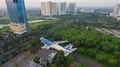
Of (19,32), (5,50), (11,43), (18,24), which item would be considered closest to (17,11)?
(18,24)

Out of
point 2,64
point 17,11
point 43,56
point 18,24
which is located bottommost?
point 2,64

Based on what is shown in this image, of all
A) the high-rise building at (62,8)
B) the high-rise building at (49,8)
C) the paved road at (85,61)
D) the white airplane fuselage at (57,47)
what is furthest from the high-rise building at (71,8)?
the paved road at (85,61)

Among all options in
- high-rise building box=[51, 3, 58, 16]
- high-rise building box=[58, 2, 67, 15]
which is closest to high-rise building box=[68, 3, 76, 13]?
high-rise building box=[58, 2, 67, 15]

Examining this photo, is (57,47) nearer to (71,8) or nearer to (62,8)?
(62,8)

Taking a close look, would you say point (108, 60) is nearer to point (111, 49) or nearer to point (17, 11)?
point (111, 49)

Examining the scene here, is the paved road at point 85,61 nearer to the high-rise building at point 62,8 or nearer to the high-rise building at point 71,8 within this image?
the high-rise building at point 62,8

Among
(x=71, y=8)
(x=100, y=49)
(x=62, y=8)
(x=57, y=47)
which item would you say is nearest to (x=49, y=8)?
(x=62, y=8)
